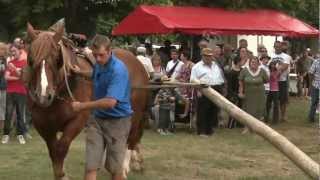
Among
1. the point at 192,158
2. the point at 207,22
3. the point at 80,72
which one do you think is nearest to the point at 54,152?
the point at 80,72

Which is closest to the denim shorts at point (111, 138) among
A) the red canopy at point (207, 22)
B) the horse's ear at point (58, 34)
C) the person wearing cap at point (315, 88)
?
the horse's ear at point (58, 34)

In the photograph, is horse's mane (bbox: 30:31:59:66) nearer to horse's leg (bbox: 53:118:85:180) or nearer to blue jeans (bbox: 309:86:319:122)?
horse's leg (bbox: 53:118:85:180)

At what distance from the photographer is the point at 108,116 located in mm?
6535

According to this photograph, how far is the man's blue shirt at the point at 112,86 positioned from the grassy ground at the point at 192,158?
2.51m

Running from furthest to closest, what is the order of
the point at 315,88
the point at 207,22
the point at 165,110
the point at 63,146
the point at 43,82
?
1. the point at 207,22
2. the point at 315,88
3. the point at 165,110
4. the point at 63,146
5. the point at 43,82

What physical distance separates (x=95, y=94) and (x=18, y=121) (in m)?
6.69

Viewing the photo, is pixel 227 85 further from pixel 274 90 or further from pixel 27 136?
pixel 27 136

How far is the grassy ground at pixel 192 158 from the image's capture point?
366 inches

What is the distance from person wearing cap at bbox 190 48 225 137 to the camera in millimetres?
14008

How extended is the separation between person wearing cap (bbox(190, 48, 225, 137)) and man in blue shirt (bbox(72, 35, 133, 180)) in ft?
24.2

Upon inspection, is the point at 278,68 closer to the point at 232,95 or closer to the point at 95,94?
the point at 232,95

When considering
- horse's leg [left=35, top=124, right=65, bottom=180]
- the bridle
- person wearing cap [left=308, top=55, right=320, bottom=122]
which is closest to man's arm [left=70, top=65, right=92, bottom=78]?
the bridle

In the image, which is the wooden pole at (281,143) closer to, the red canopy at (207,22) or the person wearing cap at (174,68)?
the person wearing cap at (174,68)

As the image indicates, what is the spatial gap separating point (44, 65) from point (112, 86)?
0.98 m
